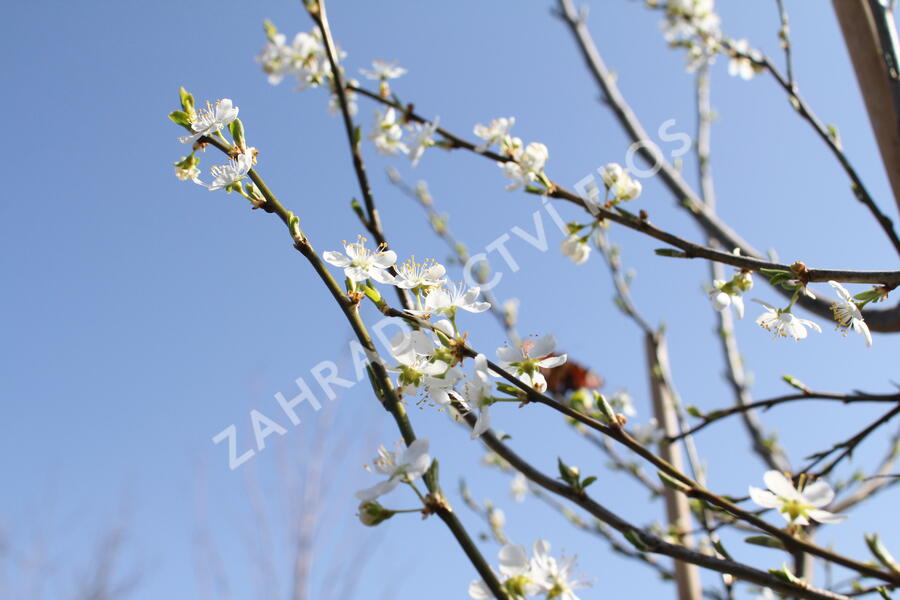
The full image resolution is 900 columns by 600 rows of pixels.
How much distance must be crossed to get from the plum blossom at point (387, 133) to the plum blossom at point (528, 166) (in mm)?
495

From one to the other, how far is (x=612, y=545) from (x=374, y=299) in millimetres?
1301

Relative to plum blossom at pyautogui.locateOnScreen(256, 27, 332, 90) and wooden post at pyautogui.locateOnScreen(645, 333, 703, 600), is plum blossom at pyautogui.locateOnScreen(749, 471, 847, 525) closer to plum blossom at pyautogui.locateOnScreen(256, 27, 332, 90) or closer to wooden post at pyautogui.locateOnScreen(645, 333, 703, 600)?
wooden post at pyautogui.locateOnScreen(645, 333, 703, 600)

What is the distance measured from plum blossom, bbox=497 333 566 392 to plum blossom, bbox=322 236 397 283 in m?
0.19

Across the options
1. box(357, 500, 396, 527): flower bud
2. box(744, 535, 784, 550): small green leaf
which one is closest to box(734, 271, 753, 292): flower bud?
box(744, 535, 784, 550): small green leaf

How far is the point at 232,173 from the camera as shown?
2.74ft

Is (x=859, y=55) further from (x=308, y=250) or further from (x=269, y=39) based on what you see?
(x=269, y=39)

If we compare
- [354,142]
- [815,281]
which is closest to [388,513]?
[815,281]

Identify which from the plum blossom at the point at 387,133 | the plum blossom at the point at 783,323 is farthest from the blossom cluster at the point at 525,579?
the plum blossom at the point at 387,133

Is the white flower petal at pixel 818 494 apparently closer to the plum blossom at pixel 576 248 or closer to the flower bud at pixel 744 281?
the flower bud at pixel 744 281

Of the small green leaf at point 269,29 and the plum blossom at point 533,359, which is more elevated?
the small green leaf at point 269,29

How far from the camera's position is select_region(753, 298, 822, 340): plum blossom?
99 cm

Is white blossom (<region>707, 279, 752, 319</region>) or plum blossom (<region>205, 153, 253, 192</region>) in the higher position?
plum blossom (<region>205, 153, 253, 192</region>)

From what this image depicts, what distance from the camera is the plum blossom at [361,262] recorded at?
2.66 ft

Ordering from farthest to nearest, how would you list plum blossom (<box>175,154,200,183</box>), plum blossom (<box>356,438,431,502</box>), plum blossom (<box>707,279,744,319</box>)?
plum blossom (<box>707,279,744,319</box>) < plum blossom (<box>175,154,200,183</box>) < plum blossom (<box>356,438,431,502</box>)
